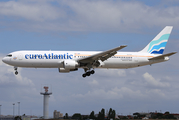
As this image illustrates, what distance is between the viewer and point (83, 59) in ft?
178

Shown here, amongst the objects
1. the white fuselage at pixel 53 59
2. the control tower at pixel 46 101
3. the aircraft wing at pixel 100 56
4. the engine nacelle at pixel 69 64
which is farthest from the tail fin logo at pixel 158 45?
the control tower at pixel 46 101

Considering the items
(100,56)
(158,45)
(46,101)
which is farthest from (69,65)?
(46,101)

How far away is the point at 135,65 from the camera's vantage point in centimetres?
5856

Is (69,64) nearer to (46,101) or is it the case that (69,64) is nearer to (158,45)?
(158,45)

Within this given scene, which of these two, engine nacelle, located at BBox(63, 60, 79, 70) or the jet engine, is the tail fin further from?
engine nacelle, located at BBox(63, 60, 79, 70)

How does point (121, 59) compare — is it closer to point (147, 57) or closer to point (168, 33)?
point (147, 57)

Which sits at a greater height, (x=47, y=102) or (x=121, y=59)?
(x=121, y=59)

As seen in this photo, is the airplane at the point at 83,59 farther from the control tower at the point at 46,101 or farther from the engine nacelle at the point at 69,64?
the control tower at the point at 46,101

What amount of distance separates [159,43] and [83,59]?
62.8 feet

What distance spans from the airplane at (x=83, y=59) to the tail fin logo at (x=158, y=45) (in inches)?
39.8

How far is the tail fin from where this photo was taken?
202 feet

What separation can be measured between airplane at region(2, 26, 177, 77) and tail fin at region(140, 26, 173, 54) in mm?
808

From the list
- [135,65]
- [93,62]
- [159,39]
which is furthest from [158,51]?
[93,62]

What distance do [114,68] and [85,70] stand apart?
21.1 ft
